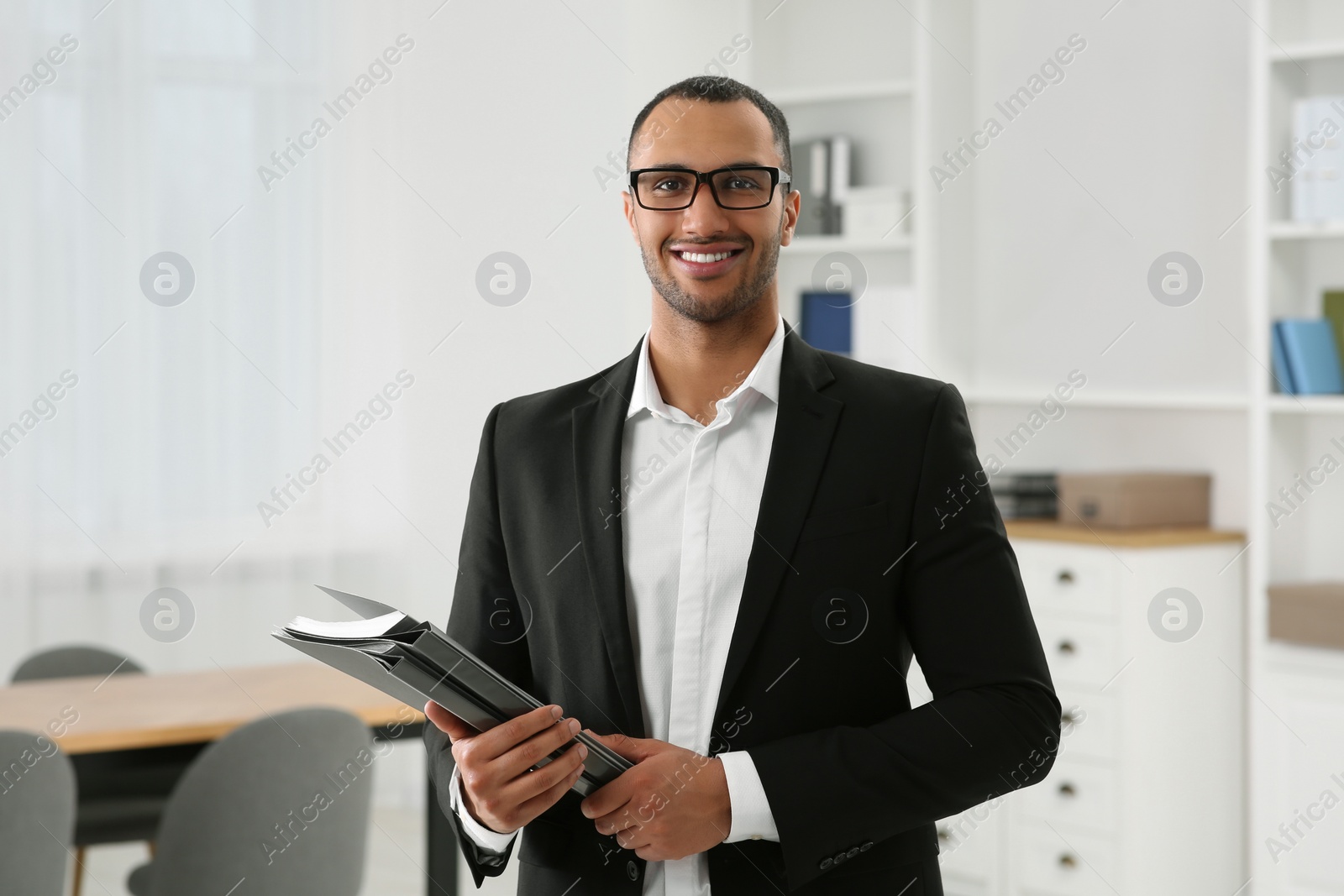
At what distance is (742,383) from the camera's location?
1370 millimetres

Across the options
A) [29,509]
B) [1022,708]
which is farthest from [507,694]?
[29,509]

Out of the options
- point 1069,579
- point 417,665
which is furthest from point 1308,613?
point 417,665

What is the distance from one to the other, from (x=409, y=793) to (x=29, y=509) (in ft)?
5.94

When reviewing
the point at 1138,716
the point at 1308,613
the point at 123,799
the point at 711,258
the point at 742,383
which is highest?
the point at 711,258

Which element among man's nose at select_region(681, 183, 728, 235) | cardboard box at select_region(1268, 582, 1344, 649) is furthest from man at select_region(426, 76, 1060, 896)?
cardboard box at select_region(1268, 582, 1344, 649)

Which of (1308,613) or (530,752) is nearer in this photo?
(530,752)

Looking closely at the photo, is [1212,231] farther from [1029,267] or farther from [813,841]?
[813,841]

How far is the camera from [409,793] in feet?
17.2

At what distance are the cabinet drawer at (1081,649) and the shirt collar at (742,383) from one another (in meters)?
2.49

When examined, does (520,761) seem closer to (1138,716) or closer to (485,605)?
(485,605)

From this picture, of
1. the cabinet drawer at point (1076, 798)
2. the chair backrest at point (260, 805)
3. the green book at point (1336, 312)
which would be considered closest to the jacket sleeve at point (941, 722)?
the chair backrest at point (260, 805)

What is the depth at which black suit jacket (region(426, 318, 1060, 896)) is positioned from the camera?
1.22 meters

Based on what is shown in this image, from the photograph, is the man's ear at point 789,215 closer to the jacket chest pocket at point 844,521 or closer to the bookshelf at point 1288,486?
the jacket chest pocket at point 844,521

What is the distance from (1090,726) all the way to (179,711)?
2384 millimetres
